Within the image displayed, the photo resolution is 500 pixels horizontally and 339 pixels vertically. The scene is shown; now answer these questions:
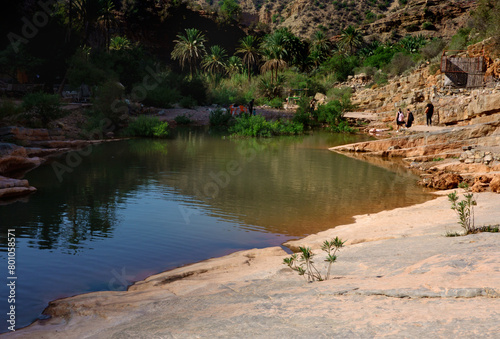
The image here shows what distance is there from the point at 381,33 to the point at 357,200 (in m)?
77.6

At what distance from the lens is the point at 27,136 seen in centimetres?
2038

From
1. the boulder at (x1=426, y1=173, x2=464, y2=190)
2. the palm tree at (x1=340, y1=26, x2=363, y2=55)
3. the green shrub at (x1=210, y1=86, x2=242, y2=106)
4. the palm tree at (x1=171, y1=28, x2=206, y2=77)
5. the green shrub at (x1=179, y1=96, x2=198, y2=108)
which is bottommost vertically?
the boulder at (x1=426, y1=173, x2=464, y2=190)

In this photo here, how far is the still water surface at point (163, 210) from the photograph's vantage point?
734cm

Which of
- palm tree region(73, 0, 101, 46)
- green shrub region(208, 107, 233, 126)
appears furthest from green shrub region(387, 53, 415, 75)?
palm tree region(73, 0, 101, 46)

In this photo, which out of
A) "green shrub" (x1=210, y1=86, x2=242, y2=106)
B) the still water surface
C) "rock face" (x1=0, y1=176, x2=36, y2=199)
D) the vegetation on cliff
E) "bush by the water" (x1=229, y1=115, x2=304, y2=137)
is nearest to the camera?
the still water surface

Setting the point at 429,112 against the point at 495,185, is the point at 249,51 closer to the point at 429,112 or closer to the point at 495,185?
the point at 429,112

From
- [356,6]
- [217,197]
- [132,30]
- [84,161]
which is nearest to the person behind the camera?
[217,197]

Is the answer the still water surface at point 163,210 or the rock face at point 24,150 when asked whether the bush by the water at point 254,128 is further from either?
the rock face at point 24,150

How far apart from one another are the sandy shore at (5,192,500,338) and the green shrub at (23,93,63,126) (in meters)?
20.3

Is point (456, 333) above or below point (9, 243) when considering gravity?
above

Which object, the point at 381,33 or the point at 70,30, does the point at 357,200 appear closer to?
the point at 70,30

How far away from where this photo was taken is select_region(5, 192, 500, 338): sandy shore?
350cm

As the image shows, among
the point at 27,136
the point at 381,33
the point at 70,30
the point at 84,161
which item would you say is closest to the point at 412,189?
the point at 84,161

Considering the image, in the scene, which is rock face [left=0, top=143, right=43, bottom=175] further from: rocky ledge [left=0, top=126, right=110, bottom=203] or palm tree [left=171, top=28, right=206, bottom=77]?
palm tree [left=171, top=28, right=206, bottom=77]
